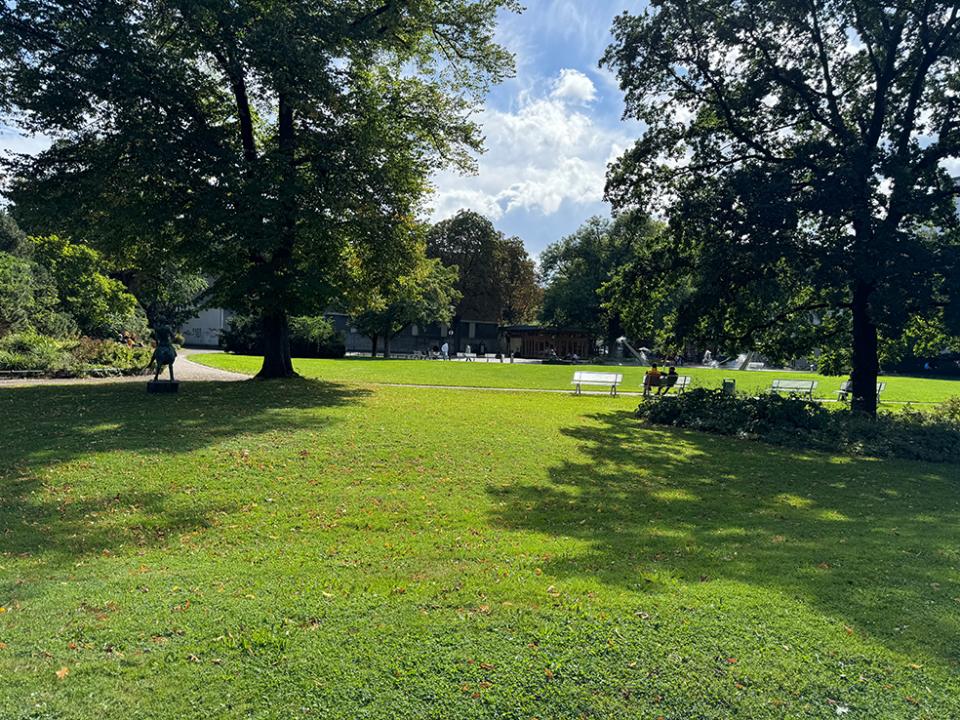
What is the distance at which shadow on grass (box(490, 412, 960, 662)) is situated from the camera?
186 inches

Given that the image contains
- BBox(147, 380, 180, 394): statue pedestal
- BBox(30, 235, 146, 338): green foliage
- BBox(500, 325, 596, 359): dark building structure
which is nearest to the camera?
BBox(147, 380, 180, 394): statue pedestal

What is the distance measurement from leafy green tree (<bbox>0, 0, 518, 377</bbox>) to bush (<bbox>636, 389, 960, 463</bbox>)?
10.5 metres

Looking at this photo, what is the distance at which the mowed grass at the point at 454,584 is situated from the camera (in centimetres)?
329

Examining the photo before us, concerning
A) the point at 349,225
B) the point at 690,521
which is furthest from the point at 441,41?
the point at 690,521

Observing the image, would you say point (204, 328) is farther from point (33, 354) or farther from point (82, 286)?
point (33, 354)

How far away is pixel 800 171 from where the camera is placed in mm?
15648

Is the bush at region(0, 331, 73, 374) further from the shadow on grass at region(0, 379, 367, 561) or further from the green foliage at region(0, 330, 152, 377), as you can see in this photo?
the shadow on grass at region(0, 379, 367, 561)

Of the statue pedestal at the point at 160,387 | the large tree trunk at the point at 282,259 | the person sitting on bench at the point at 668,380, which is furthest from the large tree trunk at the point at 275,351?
the person sitting on bench at the point at 668,380

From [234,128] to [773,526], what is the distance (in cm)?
1868

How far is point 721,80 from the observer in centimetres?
1666

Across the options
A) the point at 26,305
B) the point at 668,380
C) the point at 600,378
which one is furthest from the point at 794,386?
the point at 26,305

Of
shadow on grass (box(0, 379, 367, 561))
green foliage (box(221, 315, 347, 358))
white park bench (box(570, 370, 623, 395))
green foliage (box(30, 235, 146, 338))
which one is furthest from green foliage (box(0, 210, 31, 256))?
white park bench (box(570, 370, 623, 395))

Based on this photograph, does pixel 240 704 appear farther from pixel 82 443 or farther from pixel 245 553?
pixel 82 443

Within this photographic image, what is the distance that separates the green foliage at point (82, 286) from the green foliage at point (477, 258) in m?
45.5
